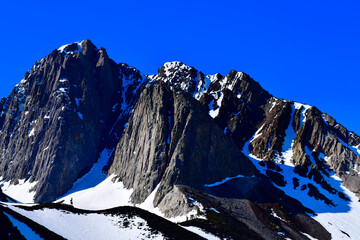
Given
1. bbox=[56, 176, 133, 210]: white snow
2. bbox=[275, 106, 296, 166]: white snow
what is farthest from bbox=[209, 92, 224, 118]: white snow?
bbox=[56, 176, 133, 210]: white snow

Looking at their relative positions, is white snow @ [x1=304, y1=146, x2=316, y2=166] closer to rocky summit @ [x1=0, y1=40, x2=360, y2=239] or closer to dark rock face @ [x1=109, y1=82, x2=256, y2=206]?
rocky summit @ [x1=0, y1=40, x2=360, y2=239]

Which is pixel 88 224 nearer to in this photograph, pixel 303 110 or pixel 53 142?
pixel 53 142

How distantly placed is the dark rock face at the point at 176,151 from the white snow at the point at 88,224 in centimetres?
5145

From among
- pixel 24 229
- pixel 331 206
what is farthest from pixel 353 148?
pixel 24 229

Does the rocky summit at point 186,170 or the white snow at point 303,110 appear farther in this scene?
the white snow at point 303,110

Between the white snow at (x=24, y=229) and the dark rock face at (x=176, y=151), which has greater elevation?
the dark rock face at (x=176, y=151)

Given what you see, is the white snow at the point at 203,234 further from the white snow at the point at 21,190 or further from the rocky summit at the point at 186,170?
the white snow at the point at 21,190

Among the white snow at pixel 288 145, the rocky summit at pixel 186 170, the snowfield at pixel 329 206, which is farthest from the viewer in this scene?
the white snow at pixel 288 145

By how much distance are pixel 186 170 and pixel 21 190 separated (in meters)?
92.8

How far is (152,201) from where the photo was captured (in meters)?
106

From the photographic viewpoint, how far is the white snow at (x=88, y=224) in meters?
46.9

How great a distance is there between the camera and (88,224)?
165 feet

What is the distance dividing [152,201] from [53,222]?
5916cm

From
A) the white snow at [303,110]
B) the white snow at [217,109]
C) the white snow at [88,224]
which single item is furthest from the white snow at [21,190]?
the white snow at [303,110]
